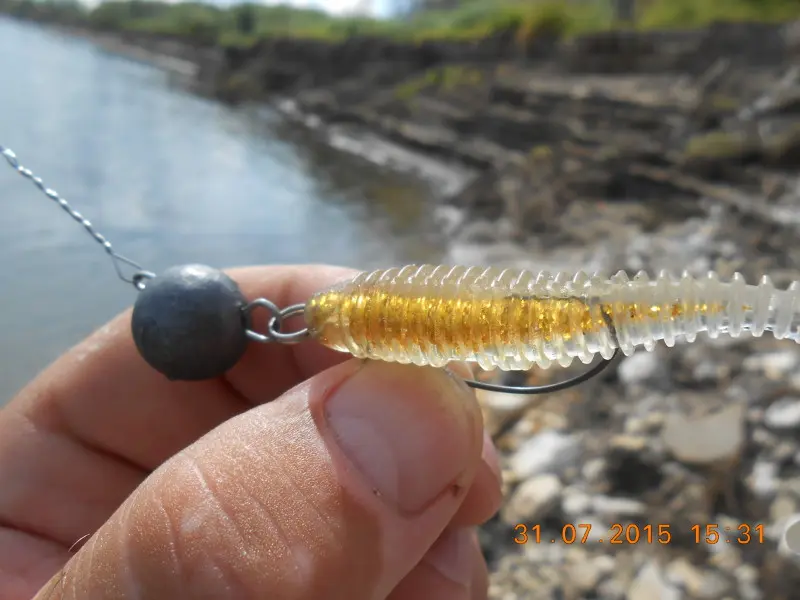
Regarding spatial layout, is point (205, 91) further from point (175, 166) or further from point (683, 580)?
point (683, 580)

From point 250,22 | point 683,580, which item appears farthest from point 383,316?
point 250,22

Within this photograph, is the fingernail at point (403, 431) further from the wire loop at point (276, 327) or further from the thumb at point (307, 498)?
the wire loop at point (276, 327)

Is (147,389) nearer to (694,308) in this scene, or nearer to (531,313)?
(531,313)

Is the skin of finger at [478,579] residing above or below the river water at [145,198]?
above
